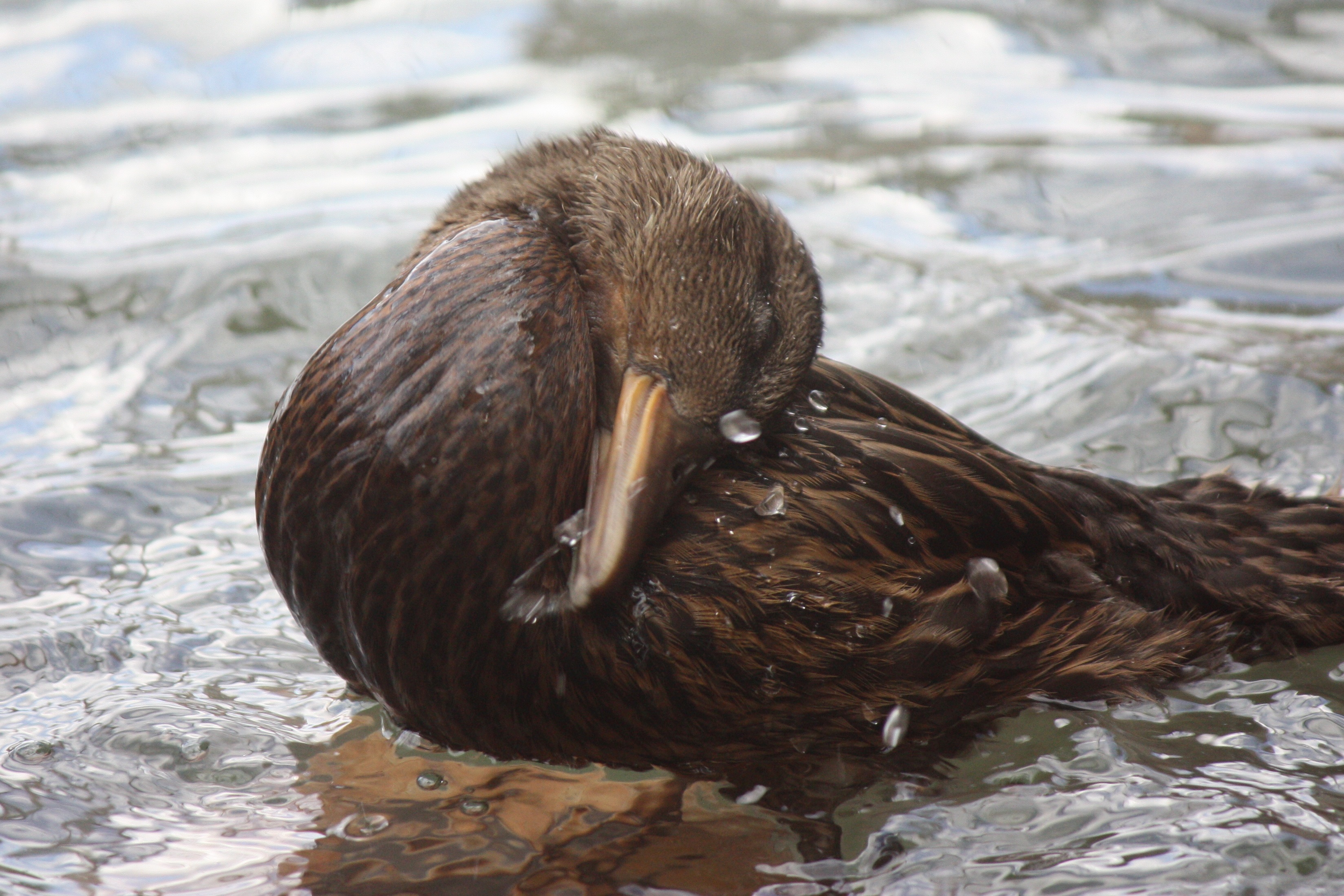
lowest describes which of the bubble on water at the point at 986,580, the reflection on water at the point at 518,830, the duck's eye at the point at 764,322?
the reflection on water at the point at 518,830

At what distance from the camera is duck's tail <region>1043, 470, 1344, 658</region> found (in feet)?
13.1

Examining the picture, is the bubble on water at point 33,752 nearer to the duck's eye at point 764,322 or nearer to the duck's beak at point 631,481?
the duck's beak at point 631,481

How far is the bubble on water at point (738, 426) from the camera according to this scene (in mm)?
3316

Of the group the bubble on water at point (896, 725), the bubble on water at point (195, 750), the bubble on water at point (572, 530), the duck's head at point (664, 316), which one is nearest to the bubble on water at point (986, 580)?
the bubble on water at point (896, 725)

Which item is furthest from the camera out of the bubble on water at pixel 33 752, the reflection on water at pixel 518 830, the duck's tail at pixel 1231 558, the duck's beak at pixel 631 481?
the duck's tail at pixel 1231 558

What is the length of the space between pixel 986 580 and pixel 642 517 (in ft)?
3.36

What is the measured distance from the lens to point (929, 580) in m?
3.54

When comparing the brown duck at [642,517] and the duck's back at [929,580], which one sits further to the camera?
the duck's back at [929,580]

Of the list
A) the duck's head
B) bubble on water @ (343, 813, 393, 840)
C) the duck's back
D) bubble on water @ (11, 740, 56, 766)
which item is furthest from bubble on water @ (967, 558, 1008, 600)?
bubble on water @ (11, 740, 56, 766)

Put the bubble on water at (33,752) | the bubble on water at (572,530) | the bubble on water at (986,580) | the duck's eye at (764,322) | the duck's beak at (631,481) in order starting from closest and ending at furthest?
the duck's beak at (631,481) < the bubble on water at (572,530) < the duck's eye at (764,322) < the bubble on water at (986,580) < the bubble on water at (33,752)

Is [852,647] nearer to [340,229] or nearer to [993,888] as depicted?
[993,888]

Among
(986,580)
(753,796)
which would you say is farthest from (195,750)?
(986,580)

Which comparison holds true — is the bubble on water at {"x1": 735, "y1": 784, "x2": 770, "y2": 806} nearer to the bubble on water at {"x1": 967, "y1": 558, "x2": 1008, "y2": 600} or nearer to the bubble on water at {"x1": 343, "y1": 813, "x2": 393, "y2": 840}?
the bubble on water at {"x1": 967, "y1": 558, "x2": 1008, "y2": 600}

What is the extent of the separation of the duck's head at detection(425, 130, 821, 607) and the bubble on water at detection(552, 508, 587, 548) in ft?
0.07
